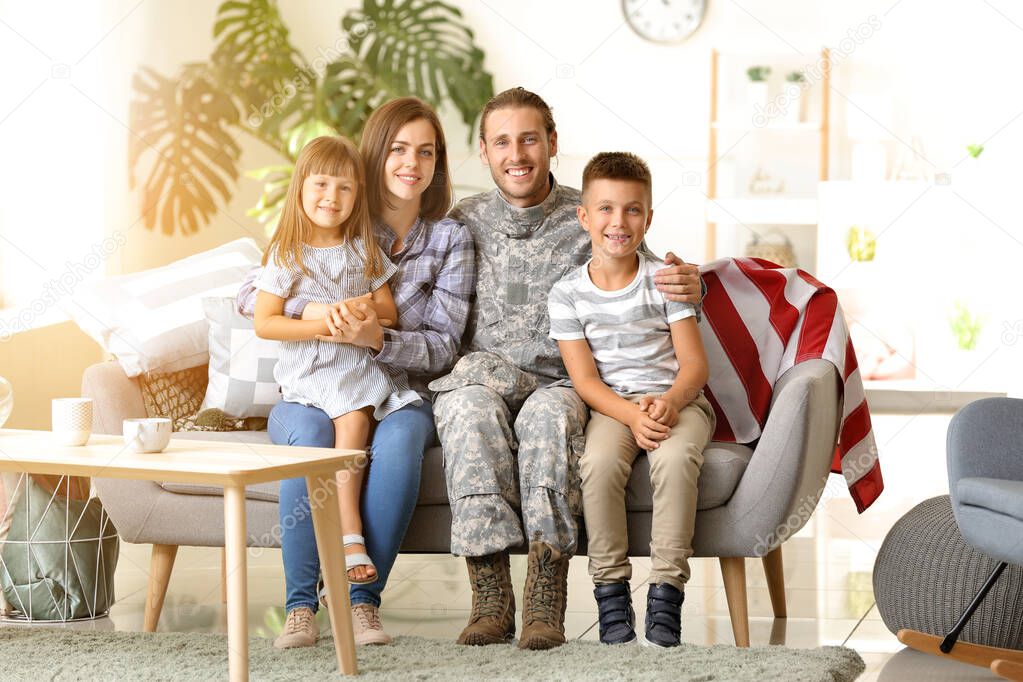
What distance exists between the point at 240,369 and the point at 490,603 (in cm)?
75

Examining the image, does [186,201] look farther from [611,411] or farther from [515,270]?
[611,411]

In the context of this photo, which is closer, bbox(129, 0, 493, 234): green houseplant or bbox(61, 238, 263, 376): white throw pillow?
bbox(61, 238, 263, 376): white throw pillow

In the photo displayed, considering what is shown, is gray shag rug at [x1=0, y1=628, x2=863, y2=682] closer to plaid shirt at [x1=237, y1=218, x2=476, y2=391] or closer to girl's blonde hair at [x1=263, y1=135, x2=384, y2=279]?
plaid shirt at [x1=237, y1=218, x2=476, y2=391]

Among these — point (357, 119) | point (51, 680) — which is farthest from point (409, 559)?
point (357, 119)

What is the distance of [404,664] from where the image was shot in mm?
2082

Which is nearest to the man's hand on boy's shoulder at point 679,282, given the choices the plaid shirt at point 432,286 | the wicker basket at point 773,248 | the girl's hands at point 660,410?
the girl's hands at point 660,410

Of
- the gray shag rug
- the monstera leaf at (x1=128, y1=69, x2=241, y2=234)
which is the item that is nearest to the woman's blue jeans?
the gray shag rug

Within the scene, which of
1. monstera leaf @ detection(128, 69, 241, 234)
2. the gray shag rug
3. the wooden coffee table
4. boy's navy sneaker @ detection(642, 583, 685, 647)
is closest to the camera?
the wooden coffee table

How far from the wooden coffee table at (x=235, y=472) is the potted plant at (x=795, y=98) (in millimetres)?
4371

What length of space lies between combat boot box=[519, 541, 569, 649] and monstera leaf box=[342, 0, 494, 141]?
3.62 metres

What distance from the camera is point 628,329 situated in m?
2.35

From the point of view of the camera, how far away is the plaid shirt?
2496mm

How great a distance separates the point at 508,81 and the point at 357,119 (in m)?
0.95

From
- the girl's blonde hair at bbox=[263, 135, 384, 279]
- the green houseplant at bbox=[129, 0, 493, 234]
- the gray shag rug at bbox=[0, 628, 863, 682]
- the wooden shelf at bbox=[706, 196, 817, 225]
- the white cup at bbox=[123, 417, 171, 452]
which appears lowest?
the gray shag rug at bbox=[0, 628, 863, 682]
